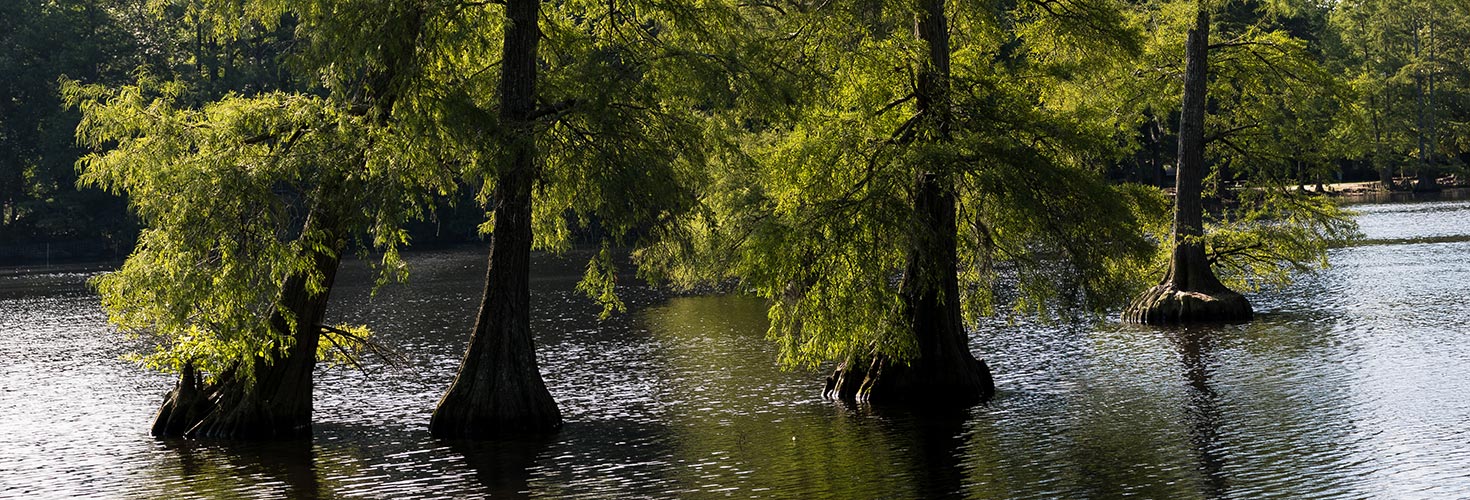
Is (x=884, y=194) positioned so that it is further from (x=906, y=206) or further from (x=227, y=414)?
(x=227, y=414)

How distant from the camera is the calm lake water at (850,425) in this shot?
1783 cm

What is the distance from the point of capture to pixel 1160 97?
35969 millimetres

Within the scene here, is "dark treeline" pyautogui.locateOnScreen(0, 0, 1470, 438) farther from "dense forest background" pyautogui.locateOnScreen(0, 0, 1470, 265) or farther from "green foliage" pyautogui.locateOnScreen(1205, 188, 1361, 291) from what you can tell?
"dense forest background" pyautogui.locateOnScreen(0, 0, 1470, 265)

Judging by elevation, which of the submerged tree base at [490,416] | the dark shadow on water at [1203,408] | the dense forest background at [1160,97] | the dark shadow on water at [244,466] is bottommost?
the dark shadow on water at [1203,408]

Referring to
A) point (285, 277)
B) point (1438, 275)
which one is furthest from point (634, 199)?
point (1438, 275)

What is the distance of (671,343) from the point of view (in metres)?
34.4

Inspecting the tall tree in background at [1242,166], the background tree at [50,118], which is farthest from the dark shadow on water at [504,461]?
the background tree at [50,118]

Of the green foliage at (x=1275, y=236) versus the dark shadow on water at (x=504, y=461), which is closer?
the dark shadow on water at (x=504, y=461)

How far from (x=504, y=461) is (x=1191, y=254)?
19.9 meters

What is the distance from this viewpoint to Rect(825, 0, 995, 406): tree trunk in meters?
22.7

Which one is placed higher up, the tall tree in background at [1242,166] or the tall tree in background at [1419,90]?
the tall tree in background at [1419,90]

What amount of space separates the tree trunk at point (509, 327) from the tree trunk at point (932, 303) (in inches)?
205

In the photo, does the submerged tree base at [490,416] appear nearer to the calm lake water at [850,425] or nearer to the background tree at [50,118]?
the calm lake water at [850,425]

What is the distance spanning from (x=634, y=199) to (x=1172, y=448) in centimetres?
801
